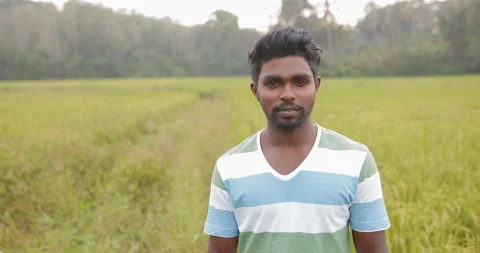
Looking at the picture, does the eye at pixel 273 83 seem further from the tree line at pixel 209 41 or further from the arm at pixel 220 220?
the tree line at pixel 209 41

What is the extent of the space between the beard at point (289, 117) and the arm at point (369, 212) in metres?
0.19

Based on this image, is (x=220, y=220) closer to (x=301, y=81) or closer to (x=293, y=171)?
(x=293, y=171)

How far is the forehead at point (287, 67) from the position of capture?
45.2 inches

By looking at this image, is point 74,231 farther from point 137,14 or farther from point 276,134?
point 137,14

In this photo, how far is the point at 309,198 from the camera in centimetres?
109

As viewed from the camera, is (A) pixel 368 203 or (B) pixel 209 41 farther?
(B) pixel 209 41

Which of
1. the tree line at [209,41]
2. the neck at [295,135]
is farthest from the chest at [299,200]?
the tree line at [209,41]

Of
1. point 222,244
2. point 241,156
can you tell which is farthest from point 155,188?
point 241,156

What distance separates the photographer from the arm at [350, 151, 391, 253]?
1119 mm

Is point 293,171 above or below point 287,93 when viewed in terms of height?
below

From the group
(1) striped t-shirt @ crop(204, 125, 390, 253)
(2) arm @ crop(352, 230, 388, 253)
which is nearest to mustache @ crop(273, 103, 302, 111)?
(1) striped t-shirt @ crop(204, 125, 390, 253)

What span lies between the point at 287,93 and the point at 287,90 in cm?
1

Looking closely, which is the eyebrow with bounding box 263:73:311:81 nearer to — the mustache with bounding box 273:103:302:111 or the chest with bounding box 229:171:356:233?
the mustache with bounding box 273:103:302:111

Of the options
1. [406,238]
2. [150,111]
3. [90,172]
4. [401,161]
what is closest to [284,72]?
[406,238]
